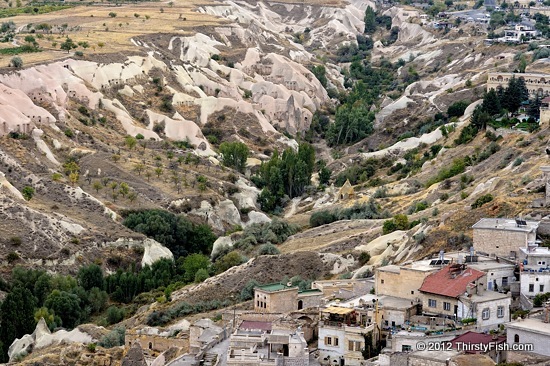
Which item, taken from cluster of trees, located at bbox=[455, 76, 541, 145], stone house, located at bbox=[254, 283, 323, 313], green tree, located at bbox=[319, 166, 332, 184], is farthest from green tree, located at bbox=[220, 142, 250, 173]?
stone house, located at bbox=[254, 283, 323, 313]

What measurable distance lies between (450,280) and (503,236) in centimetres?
449

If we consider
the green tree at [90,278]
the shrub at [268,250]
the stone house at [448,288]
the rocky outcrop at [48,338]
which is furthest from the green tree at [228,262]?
the stone house at [448,288]

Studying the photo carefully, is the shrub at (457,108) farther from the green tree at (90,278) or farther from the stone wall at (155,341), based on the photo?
the stone wall at (155,341)

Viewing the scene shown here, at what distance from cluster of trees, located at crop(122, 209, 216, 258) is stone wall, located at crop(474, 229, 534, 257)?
27.4 meters

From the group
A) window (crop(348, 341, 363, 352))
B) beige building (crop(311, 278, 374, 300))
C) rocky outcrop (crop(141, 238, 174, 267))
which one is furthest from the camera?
rocky outcrop (crop(141, 238, 174, 267))

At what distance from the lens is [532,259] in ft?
117

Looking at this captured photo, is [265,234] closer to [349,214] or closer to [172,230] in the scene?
[349,214]

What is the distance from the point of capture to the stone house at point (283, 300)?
39844 mm

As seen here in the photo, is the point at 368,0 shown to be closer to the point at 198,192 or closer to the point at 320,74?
the point at 320,74

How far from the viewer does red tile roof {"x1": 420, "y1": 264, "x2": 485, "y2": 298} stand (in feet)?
111

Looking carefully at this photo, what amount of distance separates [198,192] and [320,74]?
44380mm

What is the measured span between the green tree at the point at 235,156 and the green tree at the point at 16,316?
106 ft

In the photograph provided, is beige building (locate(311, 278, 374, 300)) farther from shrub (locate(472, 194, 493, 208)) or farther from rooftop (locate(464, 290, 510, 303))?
shrub (locate(472, 194, 493, 208))

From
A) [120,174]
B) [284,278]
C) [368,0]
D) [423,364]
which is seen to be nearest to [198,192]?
[120,174]
